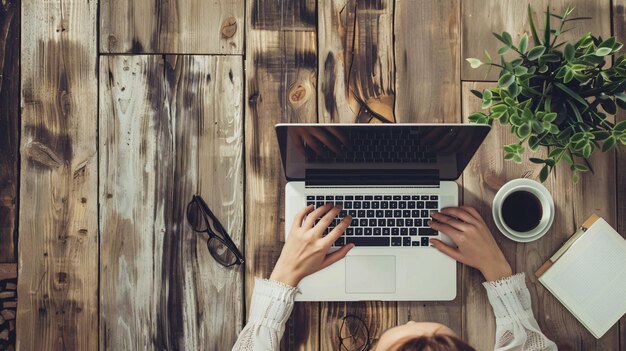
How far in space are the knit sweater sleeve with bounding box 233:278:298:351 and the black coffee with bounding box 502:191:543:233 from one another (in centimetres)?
54

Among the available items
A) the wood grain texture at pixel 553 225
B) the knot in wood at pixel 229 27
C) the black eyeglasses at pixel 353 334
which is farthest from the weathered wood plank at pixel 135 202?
the wood grain texture at pixel 553 225

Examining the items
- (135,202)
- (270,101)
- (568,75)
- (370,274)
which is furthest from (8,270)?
(568,75)

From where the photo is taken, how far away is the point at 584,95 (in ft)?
3.08

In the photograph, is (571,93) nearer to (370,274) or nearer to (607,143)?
(607,143)

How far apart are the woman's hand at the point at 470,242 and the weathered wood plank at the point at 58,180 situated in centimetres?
86

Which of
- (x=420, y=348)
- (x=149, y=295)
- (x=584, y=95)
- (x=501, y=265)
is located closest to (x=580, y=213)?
(x=501, y=265)

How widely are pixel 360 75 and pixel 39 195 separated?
2.85 feet

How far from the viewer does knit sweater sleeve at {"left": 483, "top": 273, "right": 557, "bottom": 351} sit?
1.06 meters

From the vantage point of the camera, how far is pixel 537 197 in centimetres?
108

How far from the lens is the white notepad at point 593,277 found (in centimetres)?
111

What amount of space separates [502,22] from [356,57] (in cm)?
39

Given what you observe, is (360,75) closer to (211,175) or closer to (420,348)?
(211,175)

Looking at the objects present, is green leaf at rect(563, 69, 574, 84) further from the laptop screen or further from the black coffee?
the black coffee

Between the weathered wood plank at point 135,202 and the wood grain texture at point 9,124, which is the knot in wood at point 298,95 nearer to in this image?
the weathered wood plank at point 135,202
